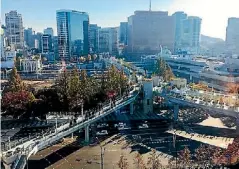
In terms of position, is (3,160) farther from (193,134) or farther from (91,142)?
(193,134)

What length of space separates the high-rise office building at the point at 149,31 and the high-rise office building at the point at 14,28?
2643cm

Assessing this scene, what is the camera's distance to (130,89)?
2477 cm

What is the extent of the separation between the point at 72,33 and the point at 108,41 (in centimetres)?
986

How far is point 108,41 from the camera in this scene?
238 ft

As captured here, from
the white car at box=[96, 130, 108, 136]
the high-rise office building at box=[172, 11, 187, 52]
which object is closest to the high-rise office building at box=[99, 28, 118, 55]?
the high-rise office building at box=[172, 11, 187, 52]

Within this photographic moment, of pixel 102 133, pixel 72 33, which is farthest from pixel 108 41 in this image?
pixel 102 133

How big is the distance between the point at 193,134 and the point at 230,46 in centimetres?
6676

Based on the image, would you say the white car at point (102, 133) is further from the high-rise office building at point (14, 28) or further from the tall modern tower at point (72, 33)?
the high-rise office building at point (14, 28)

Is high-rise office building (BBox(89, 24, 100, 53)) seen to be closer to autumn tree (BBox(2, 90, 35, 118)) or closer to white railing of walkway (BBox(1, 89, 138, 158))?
autumn tree (BBox(2, 90, 35, 118))

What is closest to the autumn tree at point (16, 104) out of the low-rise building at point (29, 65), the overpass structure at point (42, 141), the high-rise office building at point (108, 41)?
the overpass structure at point (42, 141)

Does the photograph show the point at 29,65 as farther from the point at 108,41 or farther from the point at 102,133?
the point at 102,133

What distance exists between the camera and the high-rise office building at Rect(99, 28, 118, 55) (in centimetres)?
7175

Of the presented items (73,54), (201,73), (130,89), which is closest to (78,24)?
(73,54)

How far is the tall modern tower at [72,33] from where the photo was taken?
212 ft
